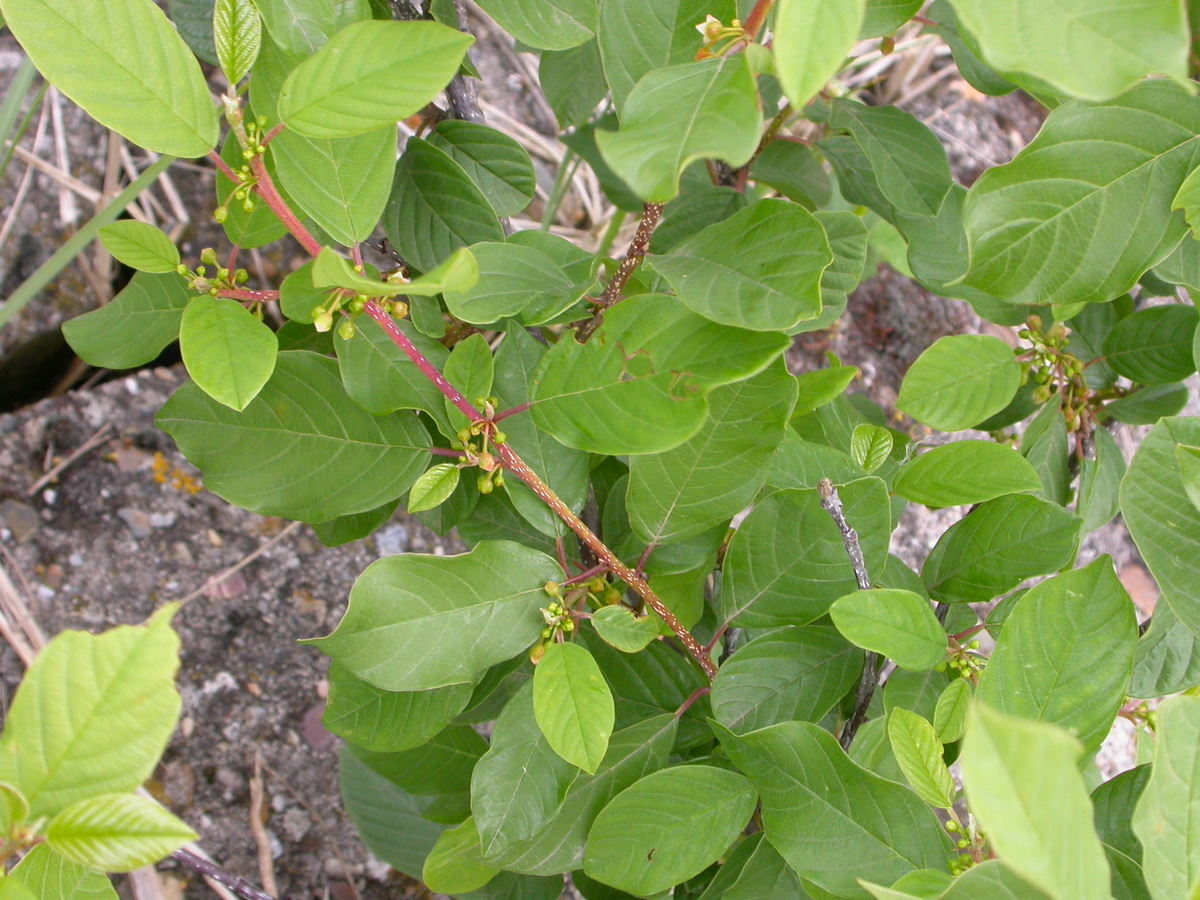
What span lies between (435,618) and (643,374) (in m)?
0.31

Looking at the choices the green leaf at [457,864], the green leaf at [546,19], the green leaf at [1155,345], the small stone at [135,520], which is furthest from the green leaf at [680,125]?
the small stone at [135,520]

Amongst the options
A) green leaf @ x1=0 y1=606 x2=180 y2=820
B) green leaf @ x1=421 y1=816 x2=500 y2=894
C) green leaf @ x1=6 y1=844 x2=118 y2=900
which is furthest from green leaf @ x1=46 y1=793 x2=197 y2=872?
green leaf @ x1=421 y1=816 x2=500 y2=894

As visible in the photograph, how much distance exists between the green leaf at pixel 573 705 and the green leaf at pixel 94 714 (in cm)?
37

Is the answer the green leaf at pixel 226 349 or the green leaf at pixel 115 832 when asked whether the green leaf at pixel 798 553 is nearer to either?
the green leaf at pixel 226 349

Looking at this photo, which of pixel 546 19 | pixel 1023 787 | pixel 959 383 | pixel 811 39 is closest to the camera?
pixel 1023 787

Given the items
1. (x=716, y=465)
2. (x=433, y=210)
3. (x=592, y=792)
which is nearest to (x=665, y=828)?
(x=592, y=792)

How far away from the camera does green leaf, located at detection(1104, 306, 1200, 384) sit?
4.02 feet

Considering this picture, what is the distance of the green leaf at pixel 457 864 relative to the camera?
3.46ft

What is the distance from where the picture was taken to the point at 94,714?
0.54m

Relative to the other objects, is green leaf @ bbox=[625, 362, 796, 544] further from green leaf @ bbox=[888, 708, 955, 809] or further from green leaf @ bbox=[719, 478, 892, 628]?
green leaf @ bbox=[888, 708, 955, 809]

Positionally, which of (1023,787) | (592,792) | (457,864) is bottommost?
(457,864)

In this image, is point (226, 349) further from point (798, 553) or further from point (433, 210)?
point (798, 553)

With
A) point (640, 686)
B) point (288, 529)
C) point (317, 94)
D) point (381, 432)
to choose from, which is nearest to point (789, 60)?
point (317, 94)

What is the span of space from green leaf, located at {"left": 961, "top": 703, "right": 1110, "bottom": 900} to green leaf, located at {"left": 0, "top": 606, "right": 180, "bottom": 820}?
0.44 metres
